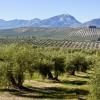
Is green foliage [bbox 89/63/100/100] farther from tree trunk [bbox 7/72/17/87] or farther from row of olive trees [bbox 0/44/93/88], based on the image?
tree trunk [bbox 7/72/17/87]

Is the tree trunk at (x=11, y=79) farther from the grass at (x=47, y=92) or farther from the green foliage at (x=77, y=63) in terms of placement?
the green foliage at (x=77, y=63)

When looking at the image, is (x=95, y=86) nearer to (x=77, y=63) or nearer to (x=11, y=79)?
(x=11, y=79)

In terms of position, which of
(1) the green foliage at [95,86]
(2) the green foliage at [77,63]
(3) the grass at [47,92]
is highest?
(1) the green foliage at [95,86]

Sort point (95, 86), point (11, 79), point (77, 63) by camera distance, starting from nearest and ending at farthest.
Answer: point (95, 86) → point (11, 79) → point (77, 63)

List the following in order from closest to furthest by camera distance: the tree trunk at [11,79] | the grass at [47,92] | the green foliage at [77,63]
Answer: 1. the grass at [47,92]
2. the tree trunk at [11,79]
3. the green foliage at [77,63]

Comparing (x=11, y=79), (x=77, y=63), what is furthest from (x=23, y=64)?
(x=77, y=63)

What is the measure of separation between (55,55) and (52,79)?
302 inches

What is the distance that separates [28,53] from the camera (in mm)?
80812

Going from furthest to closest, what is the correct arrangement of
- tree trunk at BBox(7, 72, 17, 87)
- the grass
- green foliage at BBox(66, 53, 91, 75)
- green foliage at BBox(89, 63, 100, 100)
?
green foliage at BBox(66, 53, 91, 75), tree trunk at BBox(7, 72, 17, 87), the grass, green foliage at BBox(89, 63, 100, 100)

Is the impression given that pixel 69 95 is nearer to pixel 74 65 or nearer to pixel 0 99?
pixel 0 99

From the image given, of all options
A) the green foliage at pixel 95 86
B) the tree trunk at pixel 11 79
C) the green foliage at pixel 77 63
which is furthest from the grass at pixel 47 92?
the green foliage at pixel 77 63

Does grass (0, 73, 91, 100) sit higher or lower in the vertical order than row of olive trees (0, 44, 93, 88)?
lower

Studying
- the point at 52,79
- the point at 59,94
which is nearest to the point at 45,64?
the point at 52,79

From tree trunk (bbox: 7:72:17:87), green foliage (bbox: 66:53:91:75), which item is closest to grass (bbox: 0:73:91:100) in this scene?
tree trunk (bbox: 7:72:17:87)
